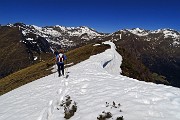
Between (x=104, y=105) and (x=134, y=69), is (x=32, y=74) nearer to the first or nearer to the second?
(x=134, y=69)

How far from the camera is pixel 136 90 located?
1756cm

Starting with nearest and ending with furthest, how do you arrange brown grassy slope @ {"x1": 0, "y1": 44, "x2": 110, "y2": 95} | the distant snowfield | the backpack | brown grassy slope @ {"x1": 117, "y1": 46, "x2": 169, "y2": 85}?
the distant snowfield
the backpack
brown grassy slope @ {"x1": 0, "y1": 44, "x2": 110, "y2": 95}
brown grassy slope @ {"x1": 117, "y1": 46, "x2": 169, "y2": 85}

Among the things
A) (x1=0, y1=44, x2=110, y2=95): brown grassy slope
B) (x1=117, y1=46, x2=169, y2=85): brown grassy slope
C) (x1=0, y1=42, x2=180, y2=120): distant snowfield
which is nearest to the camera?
(x1=0, y1=42, x2=180, y2=120): distant snowfield

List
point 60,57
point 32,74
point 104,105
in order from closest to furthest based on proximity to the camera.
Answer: point 104,105 < point 60,57 < point 32,74

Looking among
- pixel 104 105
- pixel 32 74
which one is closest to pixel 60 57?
pixel 32 74

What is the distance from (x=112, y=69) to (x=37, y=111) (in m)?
32.2

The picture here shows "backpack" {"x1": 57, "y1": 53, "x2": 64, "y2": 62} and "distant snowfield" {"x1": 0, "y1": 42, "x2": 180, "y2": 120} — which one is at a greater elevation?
"backpack" {"x1": 57, "y1": 53, "x2": 64, "y2": 62}

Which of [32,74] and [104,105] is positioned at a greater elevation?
[32,74]

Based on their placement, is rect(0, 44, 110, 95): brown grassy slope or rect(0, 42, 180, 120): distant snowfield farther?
rect(0, 44, 110, 95): brown grassy slope

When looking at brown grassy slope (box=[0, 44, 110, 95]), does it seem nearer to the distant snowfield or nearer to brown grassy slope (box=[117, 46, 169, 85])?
brown grassy slope (box=[117, 46, 169, 85])

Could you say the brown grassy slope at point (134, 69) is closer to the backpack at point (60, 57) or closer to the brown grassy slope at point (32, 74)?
the brown grassy slope at point (32, 74)

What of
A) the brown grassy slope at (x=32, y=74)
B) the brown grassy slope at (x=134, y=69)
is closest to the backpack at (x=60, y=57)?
the brown grassy slope at (x=32, y=74)

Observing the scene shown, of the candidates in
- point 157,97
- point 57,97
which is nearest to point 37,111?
point 57,97

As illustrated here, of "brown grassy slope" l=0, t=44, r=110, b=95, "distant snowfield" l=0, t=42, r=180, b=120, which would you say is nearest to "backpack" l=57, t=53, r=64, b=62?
"brown grassy slope" l=0, t=44, r=110, b=95
